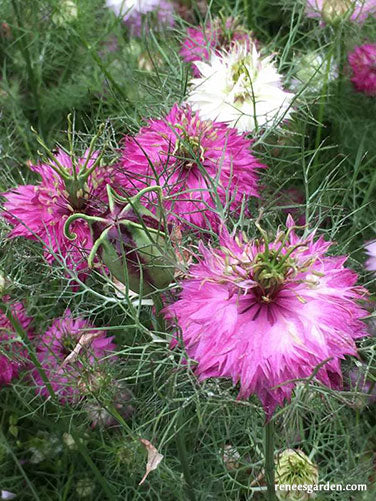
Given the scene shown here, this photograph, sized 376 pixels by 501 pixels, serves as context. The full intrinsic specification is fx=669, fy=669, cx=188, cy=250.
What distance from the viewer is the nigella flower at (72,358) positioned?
76 centimetres

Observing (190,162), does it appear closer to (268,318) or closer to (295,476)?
(268,318)

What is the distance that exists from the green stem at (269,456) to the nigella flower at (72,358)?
0.61ft

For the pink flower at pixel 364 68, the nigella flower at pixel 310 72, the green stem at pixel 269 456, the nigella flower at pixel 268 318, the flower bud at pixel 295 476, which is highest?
the nigella flower at pixel 268 318

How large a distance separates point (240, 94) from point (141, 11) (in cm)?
62

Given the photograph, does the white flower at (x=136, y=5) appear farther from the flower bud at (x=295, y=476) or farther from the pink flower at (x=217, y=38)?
the flower bud at (x=295, y=476)

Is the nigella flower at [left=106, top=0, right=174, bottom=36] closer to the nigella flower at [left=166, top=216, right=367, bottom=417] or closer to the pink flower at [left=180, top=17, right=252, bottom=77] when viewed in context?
the pink flower at [left=180, top=17, right=252, bottom=77]

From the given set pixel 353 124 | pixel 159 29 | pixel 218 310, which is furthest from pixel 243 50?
pixel 159 29

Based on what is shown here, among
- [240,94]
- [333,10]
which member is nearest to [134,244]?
[240,94]

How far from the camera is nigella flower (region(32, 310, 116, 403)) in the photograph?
30.0 inches

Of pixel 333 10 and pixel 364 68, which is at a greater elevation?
pixel 333 10

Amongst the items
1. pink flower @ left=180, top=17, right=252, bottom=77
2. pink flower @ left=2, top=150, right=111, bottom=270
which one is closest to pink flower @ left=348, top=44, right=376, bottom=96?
pink flower @ left=180, top=17, right=252, bottom=77

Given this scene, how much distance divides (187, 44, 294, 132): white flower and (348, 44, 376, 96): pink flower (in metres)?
0.27

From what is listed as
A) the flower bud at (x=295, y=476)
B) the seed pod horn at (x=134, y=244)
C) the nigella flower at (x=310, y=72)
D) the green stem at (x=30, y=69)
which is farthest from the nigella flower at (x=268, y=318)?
the green stem at (x=30, y=69)

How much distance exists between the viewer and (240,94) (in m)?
0.88
